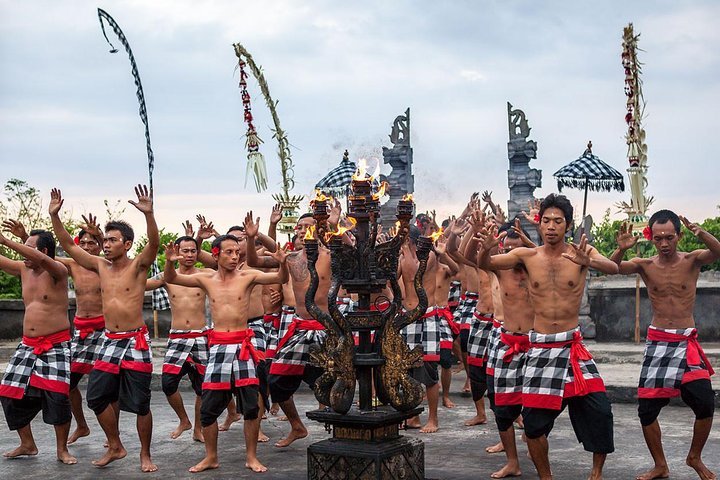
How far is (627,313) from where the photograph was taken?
44.1 feet

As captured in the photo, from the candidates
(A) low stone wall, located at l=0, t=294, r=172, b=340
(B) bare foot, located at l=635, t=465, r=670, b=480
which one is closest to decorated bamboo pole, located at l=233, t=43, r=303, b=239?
(A) low stone wall, located at l=0, t=294, r=172, b=340

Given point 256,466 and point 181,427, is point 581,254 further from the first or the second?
point 181,427

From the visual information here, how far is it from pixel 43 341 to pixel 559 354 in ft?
15.1

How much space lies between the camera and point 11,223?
8.31 meters

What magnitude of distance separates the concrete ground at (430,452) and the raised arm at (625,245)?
5.24 ft

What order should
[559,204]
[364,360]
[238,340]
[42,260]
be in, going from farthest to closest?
[42,260], [238,340], [559,204], [364,360]

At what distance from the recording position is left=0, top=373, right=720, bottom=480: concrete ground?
734 cm

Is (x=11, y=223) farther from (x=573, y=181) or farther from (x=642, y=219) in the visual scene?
(x=573, y=181)

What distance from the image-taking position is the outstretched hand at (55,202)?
7.77 m

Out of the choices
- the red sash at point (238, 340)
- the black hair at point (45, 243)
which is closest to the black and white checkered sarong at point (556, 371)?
the red sash at point (238, 340)

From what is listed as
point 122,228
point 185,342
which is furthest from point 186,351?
point 122,228

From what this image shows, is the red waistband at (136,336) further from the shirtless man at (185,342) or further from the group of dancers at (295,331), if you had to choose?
the shirtless man at (185,342)

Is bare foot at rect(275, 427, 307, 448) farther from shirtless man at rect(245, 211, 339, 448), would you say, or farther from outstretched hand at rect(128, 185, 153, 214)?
outstretched hand at rect(128, 185, 153, 214)

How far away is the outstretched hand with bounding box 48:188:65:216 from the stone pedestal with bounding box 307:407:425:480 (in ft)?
10.1
